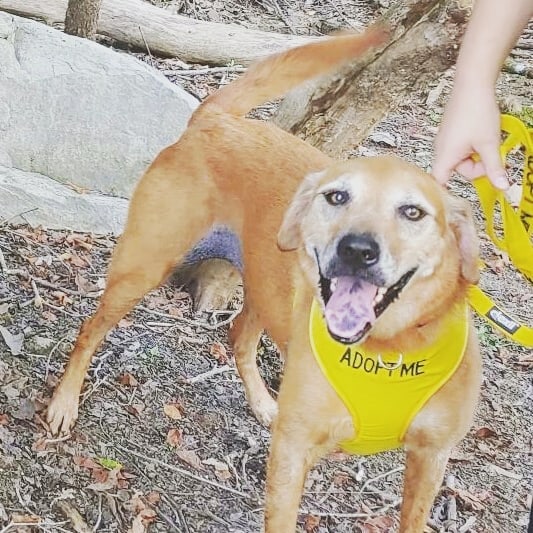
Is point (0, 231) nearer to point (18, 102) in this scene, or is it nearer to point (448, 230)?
point (18, 102)

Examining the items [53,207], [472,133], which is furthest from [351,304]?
[53,207]

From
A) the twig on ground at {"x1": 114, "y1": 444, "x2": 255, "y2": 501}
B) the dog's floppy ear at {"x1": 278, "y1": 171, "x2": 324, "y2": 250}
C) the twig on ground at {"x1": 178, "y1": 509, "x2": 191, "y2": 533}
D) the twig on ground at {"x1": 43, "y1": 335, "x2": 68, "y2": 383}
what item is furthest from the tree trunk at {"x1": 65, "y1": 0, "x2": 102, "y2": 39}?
the twig on ground at {"x1": 178, "y1": 509, "x2": 191, "y2": 533}

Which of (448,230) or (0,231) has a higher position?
(448,230)

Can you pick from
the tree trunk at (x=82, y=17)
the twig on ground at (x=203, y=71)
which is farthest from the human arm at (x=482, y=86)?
the twig on ground at (x=203, y=71)

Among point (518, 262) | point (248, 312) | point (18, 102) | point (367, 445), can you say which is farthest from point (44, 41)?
point (518, 262)

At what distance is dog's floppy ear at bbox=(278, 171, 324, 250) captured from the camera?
3234mm

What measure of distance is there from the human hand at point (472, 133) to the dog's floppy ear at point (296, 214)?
0.78 m

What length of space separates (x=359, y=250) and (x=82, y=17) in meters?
4.26

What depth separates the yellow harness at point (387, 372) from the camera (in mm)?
3102

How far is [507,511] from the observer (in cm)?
416

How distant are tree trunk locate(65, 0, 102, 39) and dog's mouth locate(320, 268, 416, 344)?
13.4 feet

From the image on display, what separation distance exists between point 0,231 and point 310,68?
2057 mm

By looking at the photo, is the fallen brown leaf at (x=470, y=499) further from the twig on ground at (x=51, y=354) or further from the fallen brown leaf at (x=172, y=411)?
the twig on ground at (x=51, y=354)

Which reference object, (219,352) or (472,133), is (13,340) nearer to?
(219,352)
